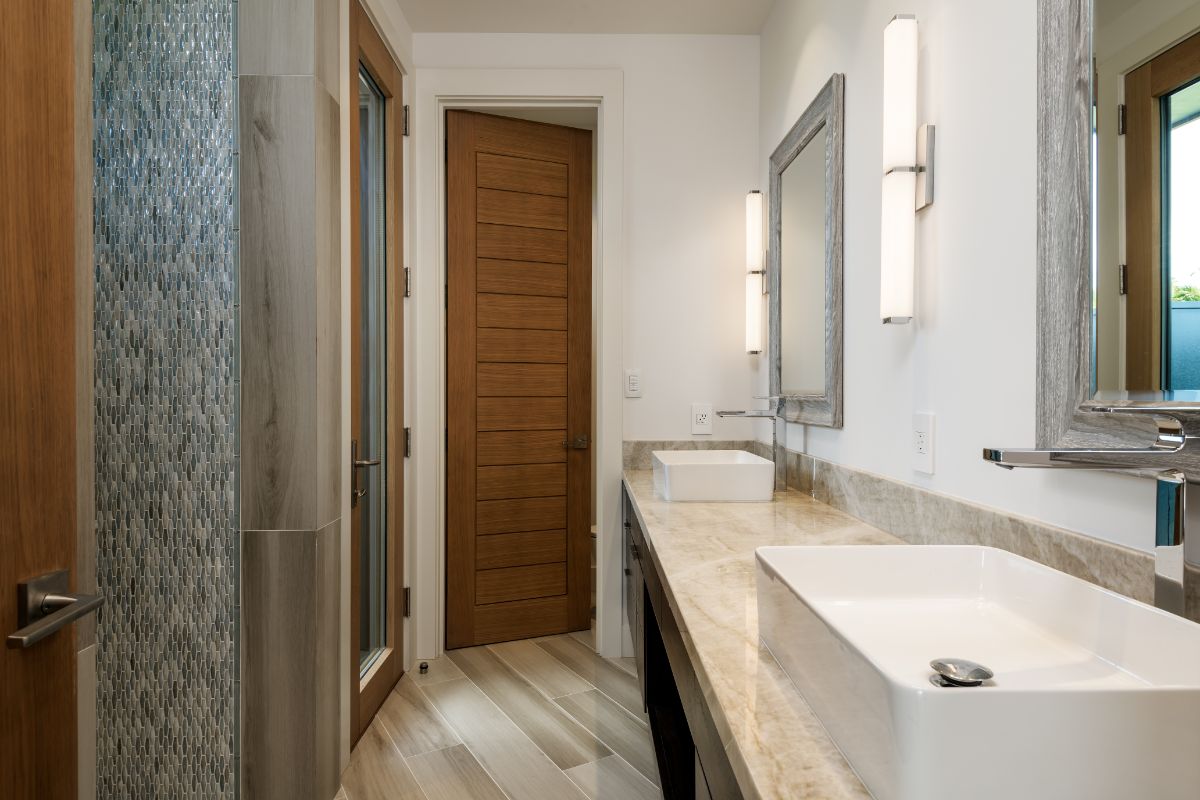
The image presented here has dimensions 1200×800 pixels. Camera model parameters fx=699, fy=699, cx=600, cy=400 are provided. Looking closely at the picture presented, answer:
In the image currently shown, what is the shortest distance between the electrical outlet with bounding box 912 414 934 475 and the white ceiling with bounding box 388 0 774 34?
1.88 metres

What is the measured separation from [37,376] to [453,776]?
1592 mm

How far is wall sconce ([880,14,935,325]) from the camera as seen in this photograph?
55.9 inches

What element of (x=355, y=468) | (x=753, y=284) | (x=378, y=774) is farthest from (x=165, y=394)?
(x=753, y=284)

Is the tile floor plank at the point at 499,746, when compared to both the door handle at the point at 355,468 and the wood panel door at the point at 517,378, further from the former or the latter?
the door handle at the point at 355,468

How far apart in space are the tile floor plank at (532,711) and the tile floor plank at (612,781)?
41mm

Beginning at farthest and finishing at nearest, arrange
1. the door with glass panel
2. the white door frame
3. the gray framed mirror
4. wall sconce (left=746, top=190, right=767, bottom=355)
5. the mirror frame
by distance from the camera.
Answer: the white door frame < wall sconce (left=746, top=190, right=767, bottom=355) < the door with glass panel < the mirror frame < the gray framed mirror

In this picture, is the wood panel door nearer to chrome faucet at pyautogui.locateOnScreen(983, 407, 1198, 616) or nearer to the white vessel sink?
the white vessel sink

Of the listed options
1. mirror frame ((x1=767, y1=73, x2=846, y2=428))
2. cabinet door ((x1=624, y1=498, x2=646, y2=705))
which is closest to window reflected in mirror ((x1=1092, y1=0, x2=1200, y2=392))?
mirror frame ((x1=767, y1=73, x2=846, y2=428))

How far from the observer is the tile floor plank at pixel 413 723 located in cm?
217

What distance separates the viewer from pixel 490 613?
3053mm

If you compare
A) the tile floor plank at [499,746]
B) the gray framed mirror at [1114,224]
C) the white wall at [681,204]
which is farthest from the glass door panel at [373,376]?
the gray framed mirror at [1114,224]

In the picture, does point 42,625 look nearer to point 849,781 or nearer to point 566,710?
point 849,781

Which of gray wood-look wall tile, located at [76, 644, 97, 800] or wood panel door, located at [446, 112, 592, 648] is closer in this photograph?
gray wood-look wall tile, located at [76, 644, 97, 800]

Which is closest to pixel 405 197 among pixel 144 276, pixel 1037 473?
pixel 144 276
